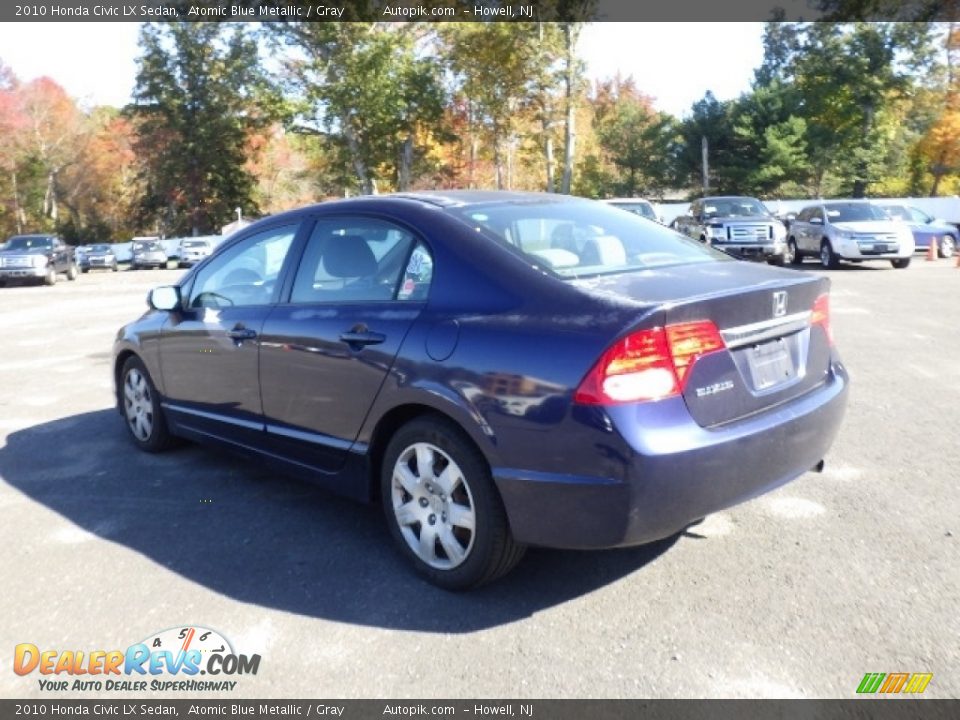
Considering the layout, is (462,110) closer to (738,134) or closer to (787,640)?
(738,134)

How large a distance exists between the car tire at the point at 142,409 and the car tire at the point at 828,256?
17466 mm

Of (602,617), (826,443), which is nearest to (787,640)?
(602,617)

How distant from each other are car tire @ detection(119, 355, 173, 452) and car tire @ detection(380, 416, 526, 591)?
242 cm

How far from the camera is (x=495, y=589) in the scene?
347cm

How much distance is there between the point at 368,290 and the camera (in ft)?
12.6

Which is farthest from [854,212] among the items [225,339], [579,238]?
[225,339]

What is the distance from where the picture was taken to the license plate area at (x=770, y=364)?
3225mm

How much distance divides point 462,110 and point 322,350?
41.7m

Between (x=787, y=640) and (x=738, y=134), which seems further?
(x=738, y=134)

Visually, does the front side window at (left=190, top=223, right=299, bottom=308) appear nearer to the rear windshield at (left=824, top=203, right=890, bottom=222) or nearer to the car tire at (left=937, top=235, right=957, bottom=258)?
the rear windshield at (left=824, top=203, right=890, bottom=222)

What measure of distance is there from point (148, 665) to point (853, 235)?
750 inches

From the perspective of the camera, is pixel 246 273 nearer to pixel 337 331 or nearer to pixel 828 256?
pixel 337 331

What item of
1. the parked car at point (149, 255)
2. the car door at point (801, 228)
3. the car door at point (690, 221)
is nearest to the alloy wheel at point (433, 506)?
the car door at point (690, 221)

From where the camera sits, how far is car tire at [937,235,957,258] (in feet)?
74.6
